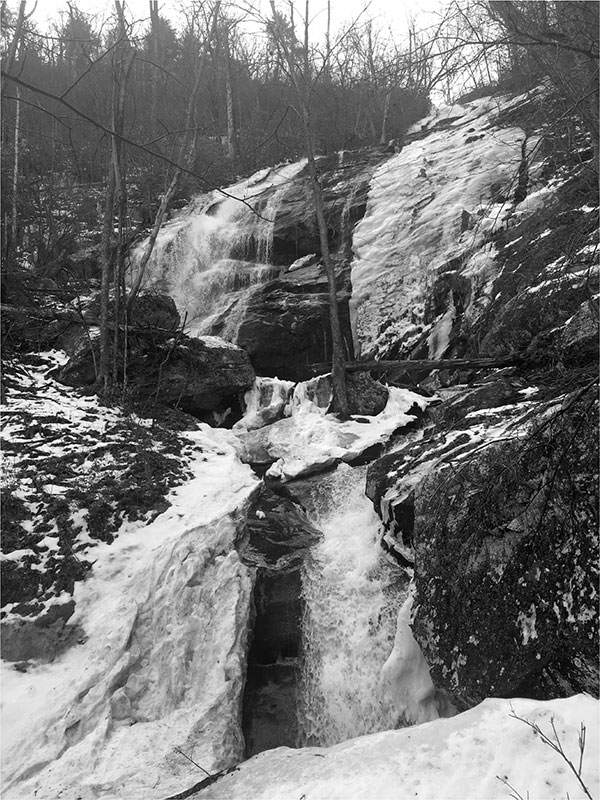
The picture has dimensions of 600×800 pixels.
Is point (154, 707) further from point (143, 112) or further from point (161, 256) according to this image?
point (143, 112)

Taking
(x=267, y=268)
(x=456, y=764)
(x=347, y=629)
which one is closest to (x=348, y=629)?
(x=347, y=629)

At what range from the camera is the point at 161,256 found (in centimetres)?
1508

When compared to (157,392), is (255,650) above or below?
below

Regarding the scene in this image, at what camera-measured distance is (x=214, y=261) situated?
1499 cm

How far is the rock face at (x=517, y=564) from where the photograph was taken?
316 cm

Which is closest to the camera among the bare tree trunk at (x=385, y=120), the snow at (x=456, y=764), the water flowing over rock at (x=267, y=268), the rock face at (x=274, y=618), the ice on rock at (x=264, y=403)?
the snow at (x=456, y=764)

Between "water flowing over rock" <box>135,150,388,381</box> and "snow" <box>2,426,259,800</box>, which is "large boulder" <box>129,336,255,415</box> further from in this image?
"snow" <box>2,426,259,800</box>

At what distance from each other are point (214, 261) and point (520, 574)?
13.6 m

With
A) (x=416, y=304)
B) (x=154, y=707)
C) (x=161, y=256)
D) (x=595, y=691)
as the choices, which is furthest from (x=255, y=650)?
(x=161, y=256)

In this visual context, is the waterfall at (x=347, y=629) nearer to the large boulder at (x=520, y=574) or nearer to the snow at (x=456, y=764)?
the large boulder at (x=520, y=574)

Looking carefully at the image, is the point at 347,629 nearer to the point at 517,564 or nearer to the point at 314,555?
the point at 314,555

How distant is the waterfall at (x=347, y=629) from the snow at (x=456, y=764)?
151 cm

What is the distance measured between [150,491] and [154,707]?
255 cm

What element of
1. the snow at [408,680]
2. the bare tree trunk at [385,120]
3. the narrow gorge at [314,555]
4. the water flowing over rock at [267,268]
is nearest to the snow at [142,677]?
the narrow gorge at [314,555]
